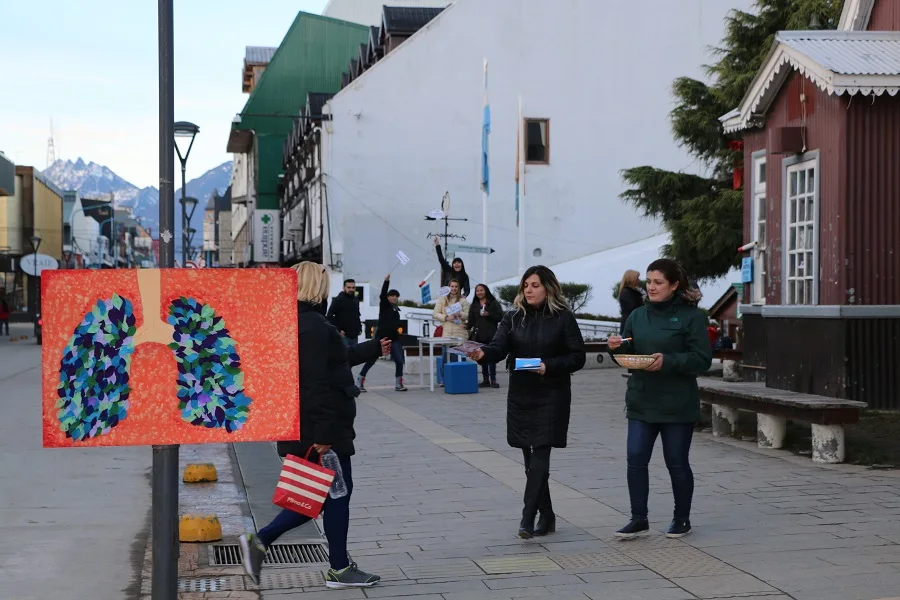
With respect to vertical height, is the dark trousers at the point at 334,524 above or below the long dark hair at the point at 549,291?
below

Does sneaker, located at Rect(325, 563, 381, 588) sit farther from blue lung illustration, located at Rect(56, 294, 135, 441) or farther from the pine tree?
the pine tree

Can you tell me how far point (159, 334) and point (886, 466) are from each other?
23.2 feet

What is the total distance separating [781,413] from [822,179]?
347cm

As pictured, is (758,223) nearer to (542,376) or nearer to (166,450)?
(542,376)

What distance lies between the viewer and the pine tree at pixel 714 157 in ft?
72.1

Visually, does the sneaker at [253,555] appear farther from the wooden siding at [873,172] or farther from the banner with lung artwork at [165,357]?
the wooden siding at [873,172]

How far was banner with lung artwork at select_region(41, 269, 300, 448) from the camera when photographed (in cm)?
485

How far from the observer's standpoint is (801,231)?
550 inches

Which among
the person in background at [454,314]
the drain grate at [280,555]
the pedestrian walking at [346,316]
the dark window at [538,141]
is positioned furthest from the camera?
the dark window at [538,141]

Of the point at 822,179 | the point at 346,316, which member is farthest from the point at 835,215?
the point at 346,316

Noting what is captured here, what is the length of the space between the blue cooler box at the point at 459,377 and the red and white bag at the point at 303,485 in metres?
12.5

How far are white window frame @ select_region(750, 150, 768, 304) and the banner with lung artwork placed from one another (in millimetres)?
11781

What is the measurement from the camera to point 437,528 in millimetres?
7895

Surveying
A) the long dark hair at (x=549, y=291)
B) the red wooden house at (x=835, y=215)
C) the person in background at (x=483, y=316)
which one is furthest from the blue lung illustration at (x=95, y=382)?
the person in background at (x=483, y=316)
